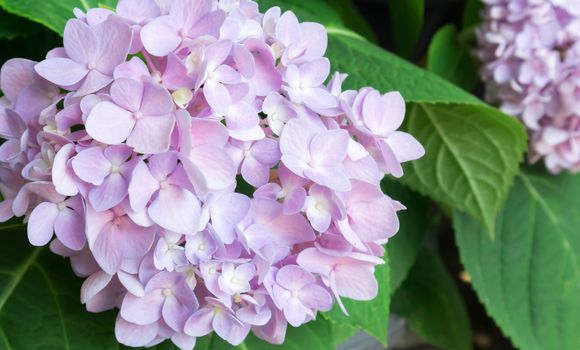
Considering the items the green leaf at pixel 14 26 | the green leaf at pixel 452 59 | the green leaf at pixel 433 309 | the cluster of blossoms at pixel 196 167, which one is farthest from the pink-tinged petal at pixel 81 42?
the green leaf at pixel 433 309

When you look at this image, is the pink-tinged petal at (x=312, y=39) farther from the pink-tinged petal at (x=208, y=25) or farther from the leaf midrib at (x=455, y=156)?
the leaf midrib at (x=455, y=156)

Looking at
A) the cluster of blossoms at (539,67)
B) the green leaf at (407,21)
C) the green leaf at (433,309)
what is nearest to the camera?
the cluster of blossoms at (539,67)

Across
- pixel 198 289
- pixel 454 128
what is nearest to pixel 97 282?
pixel 198 289

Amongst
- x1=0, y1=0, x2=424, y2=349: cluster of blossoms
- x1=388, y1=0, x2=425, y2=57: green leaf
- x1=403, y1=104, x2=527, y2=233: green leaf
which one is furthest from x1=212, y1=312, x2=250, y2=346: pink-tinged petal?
x1=388, y1=0, x2=425, y2=57: green leaf

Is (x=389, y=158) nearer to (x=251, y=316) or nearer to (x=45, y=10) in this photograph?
(x=251, y=316)

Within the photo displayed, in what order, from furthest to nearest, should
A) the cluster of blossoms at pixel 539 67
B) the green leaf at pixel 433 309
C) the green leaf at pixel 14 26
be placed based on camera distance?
the green leaf at pixel 433 309, the cluster of blossoms at pixel 539 67, the green leaf at pixel 14 26
